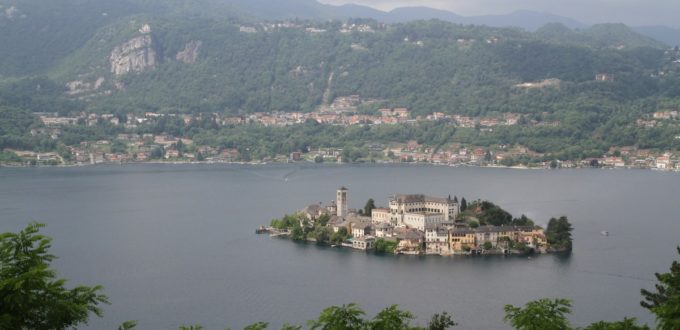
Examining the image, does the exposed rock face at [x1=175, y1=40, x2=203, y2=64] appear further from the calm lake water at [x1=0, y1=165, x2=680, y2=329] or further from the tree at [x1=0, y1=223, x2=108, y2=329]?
the tree at [x1=0, y1=223, x2=108, y2=329]

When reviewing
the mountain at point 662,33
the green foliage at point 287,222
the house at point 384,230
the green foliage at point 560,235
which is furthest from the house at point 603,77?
the mountain at point 662,33

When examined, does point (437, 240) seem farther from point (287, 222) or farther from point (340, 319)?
point (340, 319)

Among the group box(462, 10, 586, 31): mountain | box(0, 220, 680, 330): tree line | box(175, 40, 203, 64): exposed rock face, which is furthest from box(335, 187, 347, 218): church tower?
box(462, 10, 586, 31): mountain

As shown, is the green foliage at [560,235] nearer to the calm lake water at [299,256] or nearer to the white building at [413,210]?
the calm lake water at [299,256]

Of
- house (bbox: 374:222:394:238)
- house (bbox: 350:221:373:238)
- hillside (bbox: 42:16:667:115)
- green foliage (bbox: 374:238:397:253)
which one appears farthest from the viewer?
hillside (bbox: 42:16:667:115)

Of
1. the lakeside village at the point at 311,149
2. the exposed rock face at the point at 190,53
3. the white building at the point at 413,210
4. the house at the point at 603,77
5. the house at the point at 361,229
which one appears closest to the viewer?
the house at the point at 361,229

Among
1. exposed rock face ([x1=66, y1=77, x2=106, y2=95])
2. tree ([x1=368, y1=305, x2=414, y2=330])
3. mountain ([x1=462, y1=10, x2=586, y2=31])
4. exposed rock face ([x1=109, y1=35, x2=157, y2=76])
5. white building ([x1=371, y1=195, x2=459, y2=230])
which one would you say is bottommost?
white building ([x1=371, y1=195, x2=459, y2=230])
